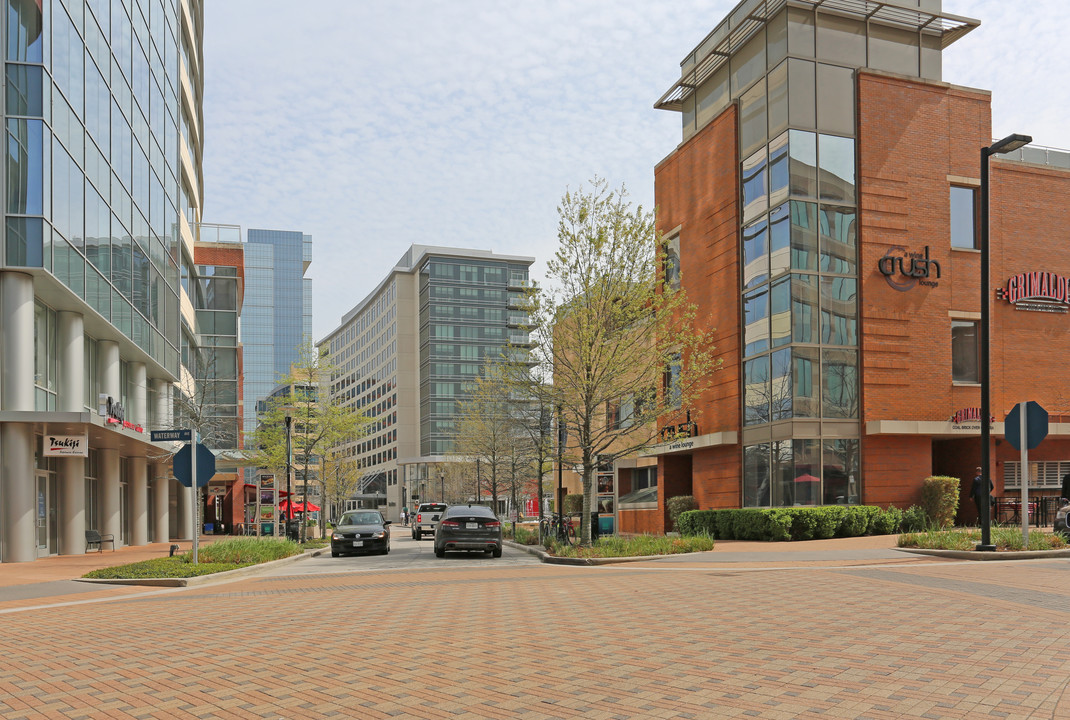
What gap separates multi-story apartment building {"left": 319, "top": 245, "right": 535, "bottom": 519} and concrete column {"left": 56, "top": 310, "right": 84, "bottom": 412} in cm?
9923

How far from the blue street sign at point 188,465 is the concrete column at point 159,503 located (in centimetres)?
2303

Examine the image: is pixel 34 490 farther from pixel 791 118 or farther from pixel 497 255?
pixel 497 255

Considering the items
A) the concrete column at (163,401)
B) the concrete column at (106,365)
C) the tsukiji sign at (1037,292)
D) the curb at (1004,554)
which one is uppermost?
the tsukiji sign at (1037,292)

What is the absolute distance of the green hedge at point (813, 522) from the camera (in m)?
29.0

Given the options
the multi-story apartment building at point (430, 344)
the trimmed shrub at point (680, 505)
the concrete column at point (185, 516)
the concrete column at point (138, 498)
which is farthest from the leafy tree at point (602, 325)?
the multi-story apartment building at point (430, 344)

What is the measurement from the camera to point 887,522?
2984cm

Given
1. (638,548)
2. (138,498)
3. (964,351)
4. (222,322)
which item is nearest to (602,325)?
(638,548)

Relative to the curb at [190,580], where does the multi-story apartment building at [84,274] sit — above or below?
above

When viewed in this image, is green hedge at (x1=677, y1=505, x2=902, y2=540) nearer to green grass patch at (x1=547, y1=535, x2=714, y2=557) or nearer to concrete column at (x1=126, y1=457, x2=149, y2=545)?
green grass patch at (x1=547, y1=535, x2=714, y2=557)

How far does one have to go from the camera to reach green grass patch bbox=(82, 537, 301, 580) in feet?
61.9

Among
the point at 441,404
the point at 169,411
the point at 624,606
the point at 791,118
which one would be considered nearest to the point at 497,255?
the point at 441,404

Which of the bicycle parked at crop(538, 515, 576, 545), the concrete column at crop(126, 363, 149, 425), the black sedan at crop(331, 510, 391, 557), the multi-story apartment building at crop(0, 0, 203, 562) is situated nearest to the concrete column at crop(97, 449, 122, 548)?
the multi-story apartment building at crop(0, 0, 203, 562)

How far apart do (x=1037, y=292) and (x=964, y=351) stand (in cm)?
380

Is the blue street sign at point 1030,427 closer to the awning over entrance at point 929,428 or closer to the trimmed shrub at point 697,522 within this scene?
the awning over entrance at point 929,428
